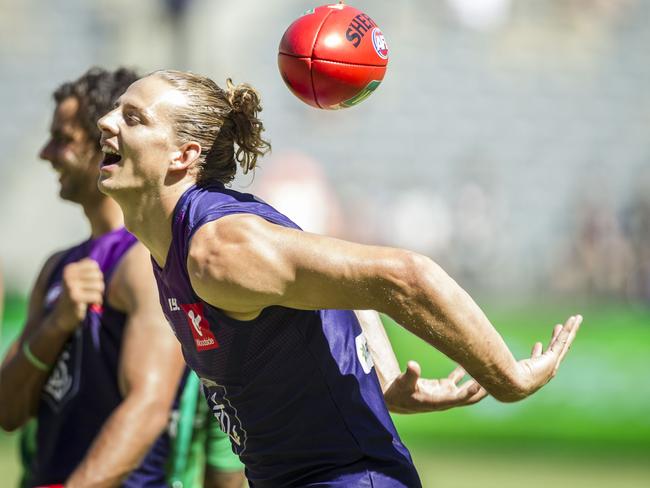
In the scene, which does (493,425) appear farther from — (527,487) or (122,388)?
(122,388)

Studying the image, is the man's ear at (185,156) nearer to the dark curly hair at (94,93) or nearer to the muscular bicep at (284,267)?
the muscular bicep at (284,267)

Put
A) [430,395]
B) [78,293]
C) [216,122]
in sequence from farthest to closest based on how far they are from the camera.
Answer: [78,293]
[430,395]
[216,122]

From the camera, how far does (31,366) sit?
170 inches

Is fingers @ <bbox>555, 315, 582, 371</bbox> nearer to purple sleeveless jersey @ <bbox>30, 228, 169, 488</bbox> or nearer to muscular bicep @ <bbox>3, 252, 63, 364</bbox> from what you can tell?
purple sleeveless jersey @ <bbox>30, 228, 169, 488</bbox>

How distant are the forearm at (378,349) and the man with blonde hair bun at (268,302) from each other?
296 mm

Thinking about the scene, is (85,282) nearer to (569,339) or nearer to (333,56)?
(333,56)

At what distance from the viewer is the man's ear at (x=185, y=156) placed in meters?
3.11

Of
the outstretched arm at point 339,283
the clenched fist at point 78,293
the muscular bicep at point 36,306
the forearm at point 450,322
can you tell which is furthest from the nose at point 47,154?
the forearm at point 450,322

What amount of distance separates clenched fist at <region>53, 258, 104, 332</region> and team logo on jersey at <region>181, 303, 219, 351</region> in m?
1.26

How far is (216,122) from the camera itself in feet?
10.4

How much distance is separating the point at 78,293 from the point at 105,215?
1.73ft

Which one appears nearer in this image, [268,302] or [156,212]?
[268,302]

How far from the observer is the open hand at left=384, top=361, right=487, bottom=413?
3.27 m

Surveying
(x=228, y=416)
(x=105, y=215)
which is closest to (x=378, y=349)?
(x=228, y=416)
